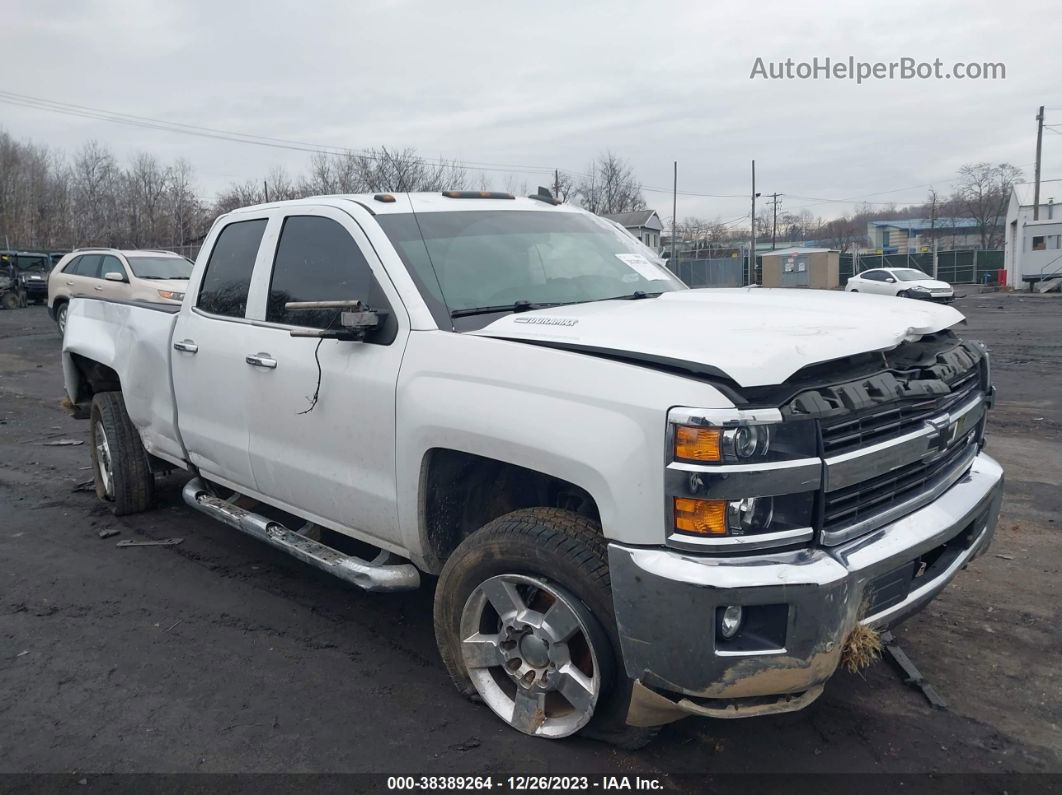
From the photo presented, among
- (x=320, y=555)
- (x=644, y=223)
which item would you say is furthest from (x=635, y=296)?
(x=644, y=223)

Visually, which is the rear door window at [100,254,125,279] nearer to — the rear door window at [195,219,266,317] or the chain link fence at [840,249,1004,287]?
the rear door window at [195,219,266,317]

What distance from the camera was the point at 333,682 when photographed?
3.55m

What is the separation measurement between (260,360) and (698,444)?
2.37m

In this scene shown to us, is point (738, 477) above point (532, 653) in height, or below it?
above

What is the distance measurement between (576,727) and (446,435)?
109 centimetres

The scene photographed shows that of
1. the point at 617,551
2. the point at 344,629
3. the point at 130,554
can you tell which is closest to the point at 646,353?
the point at 617,551

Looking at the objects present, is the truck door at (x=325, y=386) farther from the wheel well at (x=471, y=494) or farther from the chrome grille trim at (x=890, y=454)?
the chrome grille trim at (x=890, y=454)

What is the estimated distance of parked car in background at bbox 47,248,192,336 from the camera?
16.2 meters

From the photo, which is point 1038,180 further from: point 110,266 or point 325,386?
point 325,386

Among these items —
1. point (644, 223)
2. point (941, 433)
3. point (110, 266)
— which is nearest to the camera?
point (941, 433)

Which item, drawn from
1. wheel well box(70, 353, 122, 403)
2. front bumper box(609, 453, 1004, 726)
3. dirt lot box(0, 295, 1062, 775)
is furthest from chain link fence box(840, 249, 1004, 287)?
front bumper box(609, 453, 1004, 726)

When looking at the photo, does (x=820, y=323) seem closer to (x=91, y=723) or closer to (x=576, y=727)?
(x=576, y=727)

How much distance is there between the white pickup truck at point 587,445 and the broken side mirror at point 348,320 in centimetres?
2

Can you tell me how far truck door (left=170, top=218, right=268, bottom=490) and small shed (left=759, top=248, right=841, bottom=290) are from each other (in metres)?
40.6
